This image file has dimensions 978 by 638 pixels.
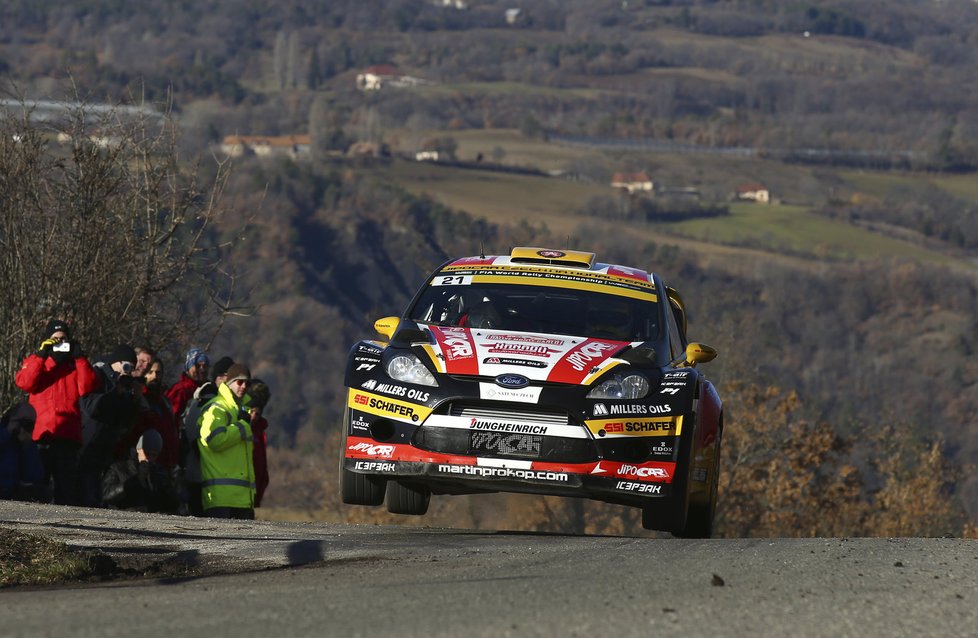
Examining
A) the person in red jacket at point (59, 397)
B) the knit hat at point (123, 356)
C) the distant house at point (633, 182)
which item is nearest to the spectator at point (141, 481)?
the person in red jacket at point (59, 397)

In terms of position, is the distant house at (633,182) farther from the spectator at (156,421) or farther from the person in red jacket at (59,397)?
the person in red jacket at (59,397)

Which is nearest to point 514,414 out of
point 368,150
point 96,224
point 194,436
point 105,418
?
point 194,436

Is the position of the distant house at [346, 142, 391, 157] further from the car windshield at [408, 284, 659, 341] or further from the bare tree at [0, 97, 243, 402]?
the car windshield at [408, 284, 659, 341]

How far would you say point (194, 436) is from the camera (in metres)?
12.1

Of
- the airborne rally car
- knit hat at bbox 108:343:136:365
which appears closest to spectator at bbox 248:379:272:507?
knit hat at bbox 108:343:136:365

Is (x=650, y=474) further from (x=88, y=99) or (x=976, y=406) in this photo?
(x=976, y=406)

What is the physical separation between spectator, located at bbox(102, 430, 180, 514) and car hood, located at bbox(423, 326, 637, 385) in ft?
8.33

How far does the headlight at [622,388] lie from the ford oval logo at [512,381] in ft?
1.24

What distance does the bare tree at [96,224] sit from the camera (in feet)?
54.6

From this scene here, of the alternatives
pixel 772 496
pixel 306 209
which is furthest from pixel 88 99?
pixel 306 209

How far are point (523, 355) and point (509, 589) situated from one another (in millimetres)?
3369

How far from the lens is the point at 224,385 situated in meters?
12.1

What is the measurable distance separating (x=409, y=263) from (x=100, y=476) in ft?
406

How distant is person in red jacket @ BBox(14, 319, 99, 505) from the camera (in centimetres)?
1177
